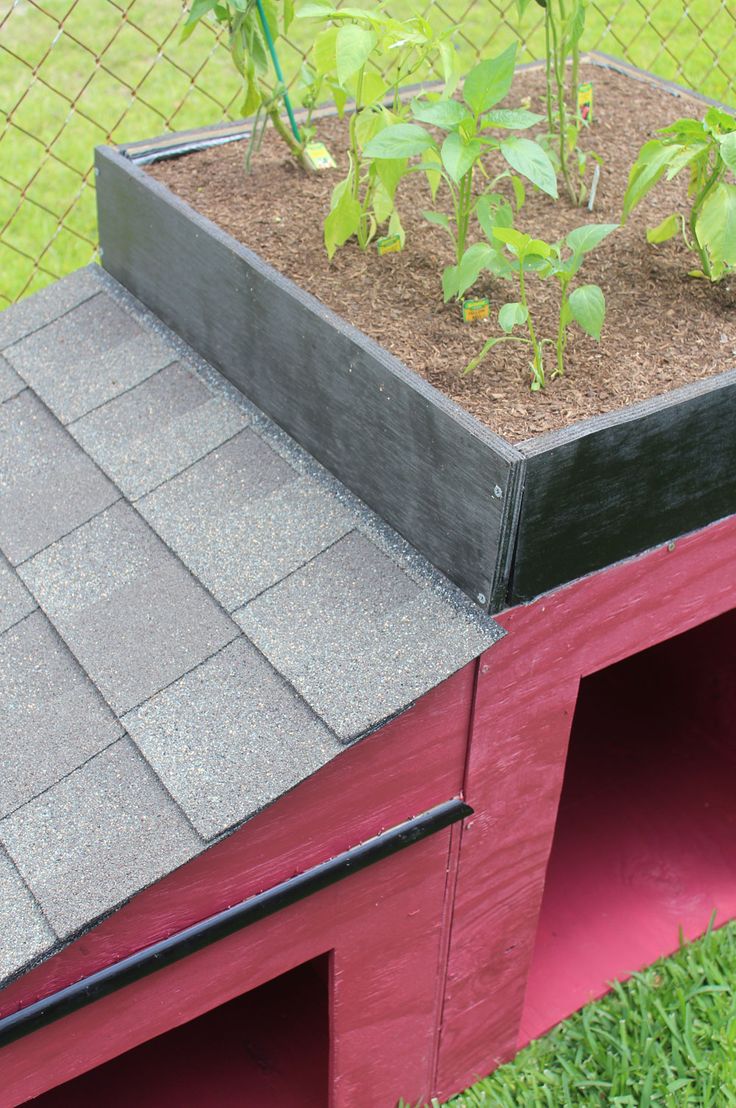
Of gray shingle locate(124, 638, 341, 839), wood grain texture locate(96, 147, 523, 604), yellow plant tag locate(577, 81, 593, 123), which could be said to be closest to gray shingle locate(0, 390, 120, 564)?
wood grain texture locate(96, 147, 523, 604)

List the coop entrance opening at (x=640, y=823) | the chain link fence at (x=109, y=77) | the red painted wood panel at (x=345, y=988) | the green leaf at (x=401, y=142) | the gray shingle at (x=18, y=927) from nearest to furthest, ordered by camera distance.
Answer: the gray shingle at (x=18, y=927)
the red painted wood panel at (x=345, y=988)
the green leaf at (x=401, y=142)
the coop entrance opening at (x=640, y=823)
the chain link fence at (x=109, y=77)

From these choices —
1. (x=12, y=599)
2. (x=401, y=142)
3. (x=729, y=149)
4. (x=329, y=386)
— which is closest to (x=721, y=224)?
(x=729, y=149)

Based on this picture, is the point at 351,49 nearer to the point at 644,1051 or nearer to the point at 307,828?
the point at 307,828

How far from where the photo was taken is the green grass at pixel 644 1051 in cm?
200

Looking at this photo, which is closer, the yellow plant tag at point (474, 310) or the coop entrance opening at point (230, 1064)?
the yellow plant tag at point (474, 310)

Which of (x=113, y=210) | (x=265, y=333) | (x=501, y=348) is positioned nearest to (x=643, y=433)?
(x=501, y=348)

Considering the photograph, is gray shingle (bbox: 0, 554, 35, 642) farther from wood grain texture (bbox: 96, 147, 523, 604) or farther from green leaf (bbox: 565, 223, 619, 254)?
green leaf (bbox: 565, 223, 619, 254)

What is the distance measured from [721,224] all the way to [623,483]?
419 mm

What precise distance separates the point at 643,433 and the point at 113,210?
1.07 metres

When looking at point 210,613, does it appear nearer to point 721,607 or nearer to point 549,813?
point 549,813

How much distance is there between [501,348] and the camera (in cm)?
158

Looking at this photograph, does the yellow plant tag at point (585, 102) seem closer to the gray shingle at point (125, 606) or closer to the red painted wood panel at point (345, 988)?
the gray shingle at point (125, 606)

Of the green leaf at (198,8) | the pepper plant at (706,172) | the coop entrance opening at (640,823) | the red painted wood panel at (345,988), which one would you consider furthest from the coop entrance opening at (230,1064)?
the green leaf at (198,8)

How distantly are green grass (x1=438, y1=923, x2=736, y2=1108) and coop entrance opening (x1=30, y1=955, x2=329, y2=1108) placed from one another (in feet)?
0.95
